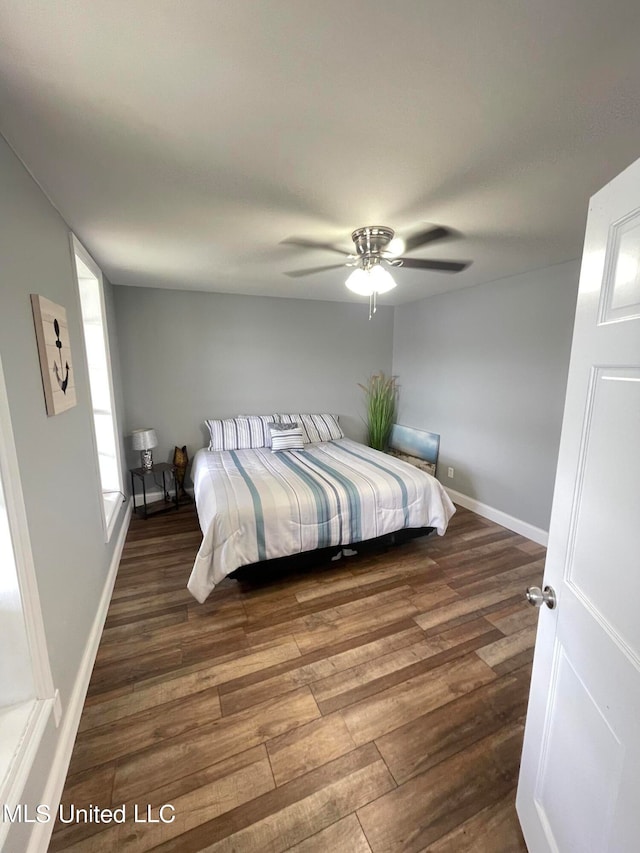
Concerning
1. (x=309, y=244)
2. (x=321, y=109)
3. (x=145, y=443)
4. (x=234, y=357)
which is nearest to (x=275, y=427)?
(x=234, y=357)

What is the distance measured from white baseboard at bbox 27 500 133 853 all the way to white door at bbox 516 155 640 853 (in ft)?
4.94

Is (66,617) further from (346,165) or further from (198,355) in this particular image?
(198,355)

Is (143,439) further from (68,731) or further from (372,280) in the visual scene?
(372,280)

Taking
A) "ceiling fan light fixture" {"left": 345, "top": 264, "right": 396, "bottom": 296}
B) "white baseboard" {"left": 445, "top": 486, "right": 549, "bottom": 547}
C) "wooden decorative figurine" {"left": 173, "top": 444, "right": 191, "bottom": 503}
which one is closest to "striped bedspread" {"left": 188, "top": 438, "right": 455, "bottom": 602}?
"wooden decorative figurine" {"left": 173, "top": 444, "right": 191, "bottom": 503}

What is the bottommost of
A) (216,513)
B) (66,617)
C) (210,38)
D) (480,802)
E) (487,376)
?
(480,802)

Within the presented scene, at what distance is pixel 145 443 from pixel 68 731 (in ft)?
7.82

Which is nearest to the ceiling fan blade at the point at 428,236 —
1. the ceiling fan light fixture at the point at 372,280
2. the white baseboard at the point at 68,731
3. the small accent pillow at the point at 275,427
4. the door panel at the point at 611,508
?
the ceiling fan light fixture at the point at 372,280

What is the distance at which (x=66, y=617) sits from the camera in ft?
4.73

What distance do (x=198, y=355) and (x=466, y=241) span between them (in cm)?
281

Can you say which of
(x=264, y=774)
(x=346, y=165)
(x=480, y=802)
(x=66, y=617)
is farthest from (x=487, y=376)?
(x=66, y=617)

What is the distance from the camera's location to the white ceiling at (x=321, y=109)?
0.77 metres

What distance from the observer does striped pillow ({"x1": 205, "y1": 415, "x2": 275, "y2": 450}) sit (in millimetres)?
3678

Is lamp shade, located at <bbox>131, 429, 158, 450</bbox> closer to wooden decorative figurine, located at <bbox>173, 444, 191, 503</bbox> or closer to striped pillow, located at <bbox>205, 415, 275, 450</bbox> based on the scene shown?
wooden decorative figurine, located at <bbox>173, 444, 191, 503</bbox>

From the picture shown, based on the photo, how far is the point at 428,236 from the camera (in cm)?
200
